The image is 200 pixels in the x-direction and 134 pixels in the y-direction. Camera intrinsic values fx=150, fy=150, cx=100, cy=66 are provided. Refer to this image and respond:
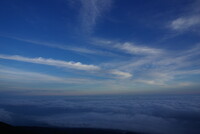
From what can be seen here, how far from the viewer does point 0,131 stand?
331 feet

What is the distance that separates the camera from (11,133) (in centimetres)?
10356

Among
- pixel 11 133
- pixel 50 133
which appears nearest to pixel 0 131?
pixel 11 133

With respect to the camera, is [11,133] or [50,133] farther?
[50,133]

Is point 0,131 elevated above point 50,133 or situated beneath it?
elevated above

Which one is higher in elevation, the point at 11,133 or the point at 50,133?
the point at 11,133

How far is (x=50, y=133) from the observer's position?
173 m

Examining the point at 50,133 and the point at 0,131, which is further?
the point at 50,133

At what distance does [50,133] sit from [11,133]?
7580 centimetres

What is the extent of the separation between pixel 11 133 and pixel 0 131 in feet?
22.6

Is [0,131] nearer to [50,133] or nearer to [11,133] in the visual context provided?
[11,133]

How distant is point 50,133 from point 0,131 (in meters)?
79.8
